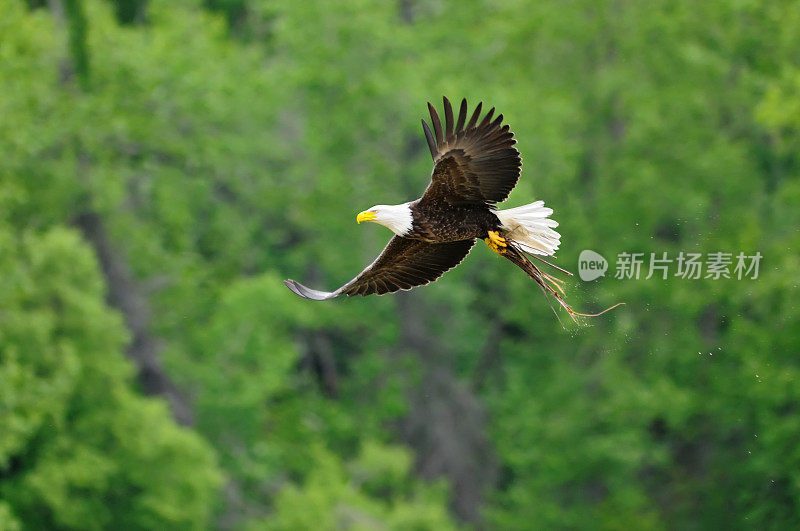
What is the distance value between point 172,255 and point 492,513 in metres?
7.07

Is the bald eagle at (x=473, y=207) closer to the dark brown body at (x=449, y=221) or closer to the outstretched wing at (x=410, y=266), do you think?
the dark brown body at (x=449, y=221)

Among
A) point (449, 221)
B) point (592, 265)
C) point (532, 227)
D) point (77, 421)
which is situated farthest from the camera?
point (592, 265)

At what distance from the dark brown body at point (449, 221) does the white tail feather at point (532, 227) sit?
0.08 m

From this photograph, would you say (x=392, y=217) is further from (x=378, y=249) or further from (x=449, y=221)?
(x=378, y=249)

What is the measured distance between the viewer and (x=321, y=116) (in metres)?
20.6

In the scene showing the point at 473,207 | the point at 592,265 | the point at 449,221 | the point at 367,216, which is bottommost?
the point at 367,216

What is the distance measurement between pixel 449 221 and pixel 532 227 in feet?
1.69

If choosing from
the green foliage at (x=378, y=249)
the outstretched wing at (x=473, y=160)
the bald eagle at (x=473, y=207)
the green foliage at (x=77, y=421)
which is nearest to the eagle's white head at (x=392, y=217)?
the bald eagle at (x=473, y=207)

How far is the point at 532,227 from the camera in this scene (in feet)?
23.2

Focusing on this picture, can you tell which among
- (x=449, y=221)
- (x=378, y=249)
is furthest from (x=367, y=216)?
(x=378, y=249)

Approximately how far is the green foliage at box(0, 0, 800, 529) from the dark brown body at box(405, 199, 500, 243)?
349 inches

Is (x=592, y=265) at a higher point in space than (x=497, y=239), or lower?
higher

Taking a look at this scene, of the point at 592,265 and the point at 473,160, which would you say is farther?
the point at 592,265

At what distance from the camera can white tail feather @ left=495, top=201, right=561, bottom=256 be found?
7.05 m
